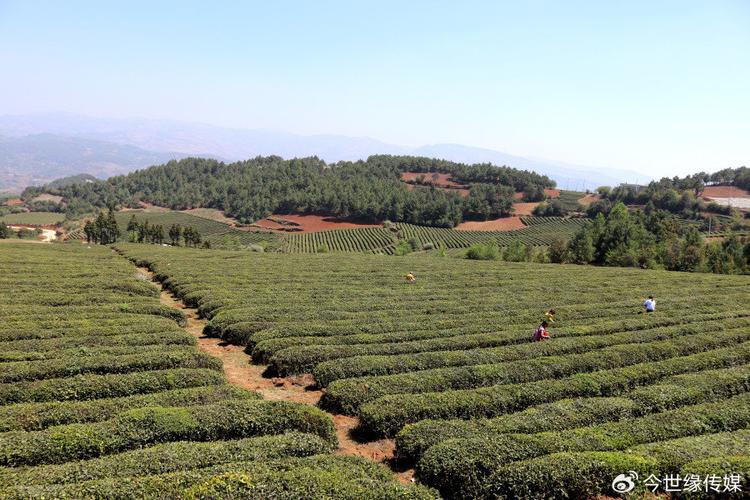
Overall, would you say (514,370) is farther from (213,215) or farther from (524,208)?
(213,215)

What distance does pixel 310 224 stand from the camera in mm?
159750

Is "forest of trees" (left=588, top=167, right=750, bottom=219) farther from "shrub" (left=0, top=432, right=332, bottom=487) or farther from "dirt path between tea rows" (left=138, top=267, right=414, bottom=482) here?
"shrub" (left=0, top=432, right=332, bottom=487)

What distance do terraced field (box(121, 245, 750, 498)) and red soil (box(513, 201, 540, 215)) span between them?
12786 centimetres

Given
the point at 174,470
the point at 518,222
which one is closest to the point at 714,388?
the point at 174,470

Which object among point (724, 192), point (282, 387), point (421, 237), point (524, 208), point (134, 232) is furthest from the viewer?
point (524, 208)

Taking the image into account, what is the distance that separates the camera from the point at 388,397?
15125mm

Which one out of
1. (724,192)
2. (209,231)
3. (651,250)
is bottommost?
(209,231)

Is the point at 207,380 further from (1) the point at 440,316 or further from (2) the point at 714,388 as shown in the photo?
(2) the point at 714,388

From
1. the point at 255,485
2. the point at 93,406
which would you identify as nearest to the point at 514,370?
the point at 255,485

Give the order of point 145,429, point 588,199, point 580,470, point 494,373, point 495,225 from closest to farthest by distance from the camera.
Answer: point 580,470 < point 145,429 < point 494,373 < point 495,225 < point 588,199

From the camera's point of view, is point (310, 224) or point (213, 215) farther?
point (213, 215)

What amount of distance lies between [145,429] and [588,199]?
191867mm

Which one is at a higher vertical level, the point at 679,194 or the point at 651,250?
the point at 679,194

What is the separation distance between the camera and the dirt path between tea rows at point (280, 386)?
13641 mm
